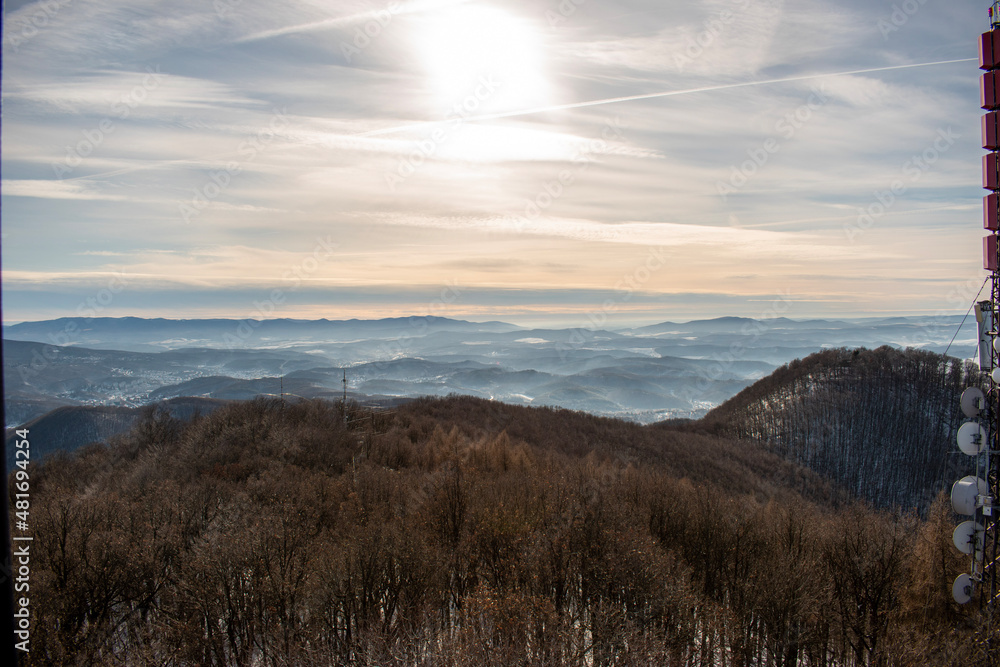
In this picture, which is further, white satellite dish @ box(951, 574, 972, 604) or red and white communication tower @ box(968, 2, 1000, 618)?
white satellite dish @ box(951, 574, 972, 604)

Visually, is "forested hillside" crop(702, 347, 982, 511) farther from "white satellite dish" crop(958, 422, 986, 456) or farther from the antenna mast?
"white satellite dish" crop(958, 422, 986, 456)

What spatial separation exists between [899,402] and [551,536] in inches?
6265

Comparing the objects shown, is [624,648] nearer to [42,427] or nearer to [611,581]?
[611,581]

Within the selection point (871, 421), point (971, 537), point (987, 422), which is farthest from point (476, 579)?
point (871, 421)

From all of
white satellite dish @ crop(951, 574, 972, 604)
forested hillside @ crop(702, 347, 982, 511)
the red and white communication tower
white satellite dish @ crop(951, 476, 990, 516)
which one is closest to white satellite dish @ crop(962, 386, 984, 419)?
the red and white communication tower

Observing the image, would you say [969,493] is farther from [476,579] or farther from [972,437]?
[476,579]

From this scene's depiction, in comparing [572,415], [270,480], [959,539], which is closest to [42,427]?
[572,415]

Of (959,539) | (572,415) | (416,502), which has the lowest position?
(572,415)

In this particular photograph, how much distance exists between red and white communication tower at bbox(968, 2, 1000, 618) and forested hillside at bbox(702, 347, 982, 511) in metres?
129

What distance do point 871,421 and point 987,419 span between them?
153 meters

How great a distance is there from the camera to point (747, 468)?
108812 millimetres

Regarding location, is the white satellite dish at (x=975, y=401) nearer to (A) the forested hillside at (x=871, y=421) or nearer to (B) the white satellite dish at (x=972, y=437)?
(B) the white satellite dish at (x=972, y=437)

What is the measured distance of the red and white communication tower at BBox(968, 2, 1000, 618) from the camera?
16969 mm

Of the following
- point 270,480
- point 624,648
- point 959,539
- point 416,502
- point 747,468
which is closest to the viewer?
point 959,539
